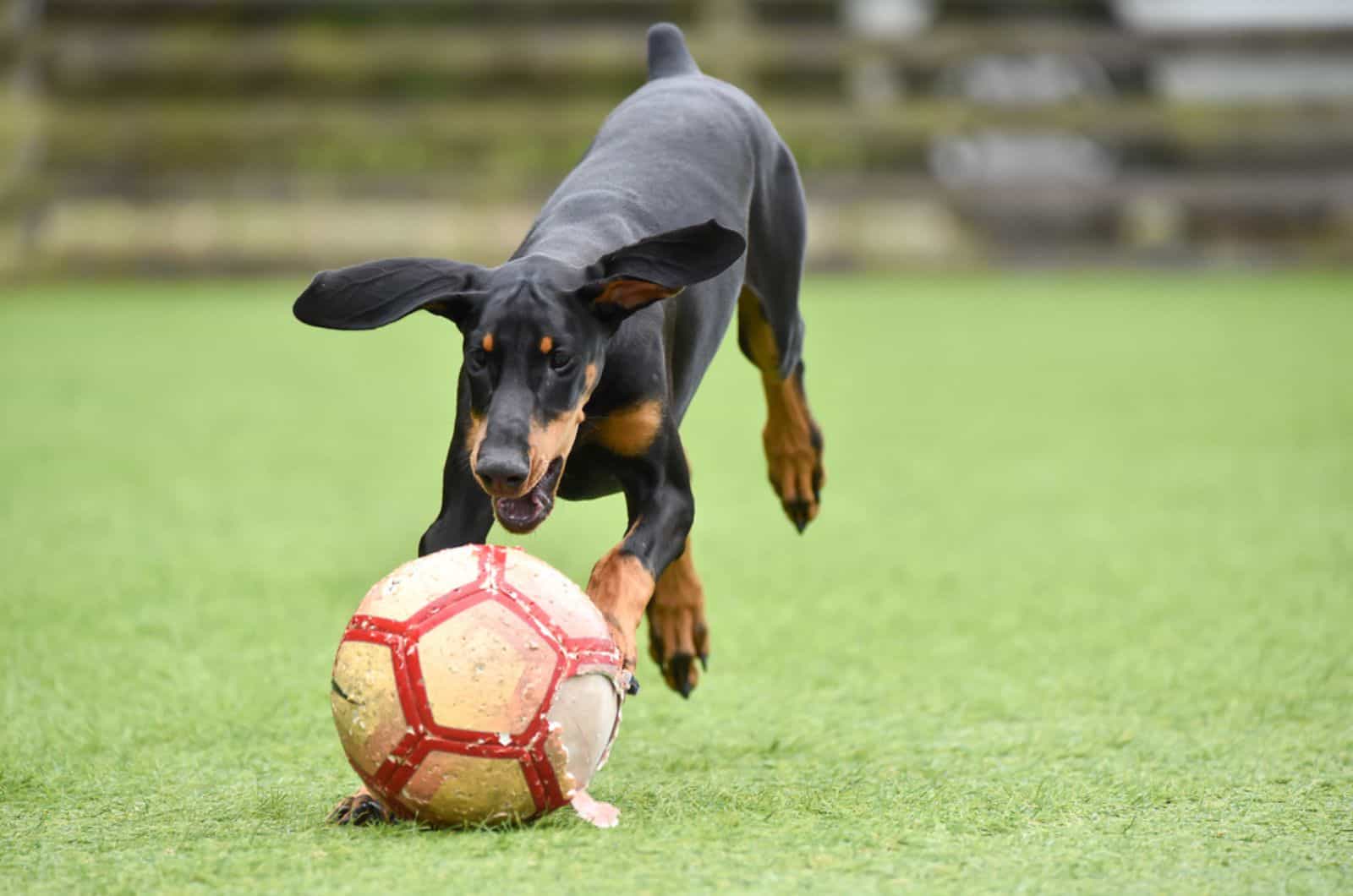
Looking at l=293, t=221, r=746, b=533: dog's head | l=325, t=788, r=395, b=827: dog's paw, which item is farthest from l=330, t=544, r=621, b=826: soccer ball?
l=293, t=221, r=746, b=533: dog's head

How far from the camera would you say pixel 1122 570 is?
14.5 feet

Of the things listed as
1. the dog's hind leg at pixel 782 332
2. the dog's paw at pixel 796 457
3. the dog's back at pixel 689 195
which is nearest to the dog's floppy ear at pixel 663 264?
the dog's back at pixel 689 195

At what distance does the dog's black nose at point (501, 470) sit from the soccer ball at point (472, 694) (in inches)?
4.4

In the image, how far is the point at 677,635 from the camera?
3.19 m

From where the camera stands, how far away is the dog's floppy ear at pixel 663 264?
101 inches

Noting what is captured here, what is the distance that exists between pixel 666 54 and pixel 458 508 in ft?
5.39

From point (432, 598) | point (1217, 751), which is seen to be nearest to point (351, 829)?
point (432, 598)

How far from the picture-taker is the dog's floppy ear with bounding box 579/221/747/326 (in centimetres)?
255

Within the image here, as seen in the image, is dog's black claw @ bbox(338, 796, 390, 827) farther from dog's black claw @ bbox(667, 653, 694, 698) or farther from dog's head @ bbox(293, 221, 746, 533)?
dog's black claw @ bbox(667, 653, 694, 698)

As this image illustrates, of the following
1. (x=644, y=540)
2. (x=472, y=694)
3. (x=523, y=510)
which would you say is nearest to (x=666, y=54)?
(x=644, y=540)

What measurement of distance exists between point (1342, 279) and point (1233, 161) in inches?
116

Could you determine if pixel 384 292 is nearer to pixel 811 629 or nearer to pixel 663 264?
pixel 663 264

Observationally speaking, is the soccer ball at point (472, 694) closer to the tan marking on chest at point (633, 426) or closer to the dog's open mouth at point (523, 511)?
the dog's open mouth at point (523, 511)

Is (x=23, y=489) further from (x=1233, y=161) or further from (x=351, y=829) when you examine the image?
(x=1233, y=161)
